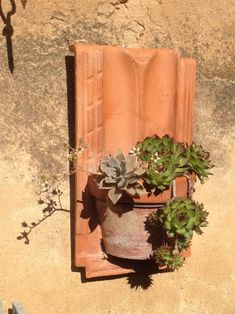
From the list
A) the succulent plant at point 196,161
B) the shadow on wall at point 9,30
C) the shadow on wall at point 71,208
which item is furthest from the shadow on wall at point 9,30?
the succulent plant at point 196,161

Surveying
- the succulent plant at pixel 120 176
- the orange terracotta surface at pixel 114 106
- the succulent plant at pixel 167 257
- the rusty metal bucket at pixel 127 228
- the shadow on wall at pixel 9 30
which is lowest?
the succulent plant at pixel 167 257

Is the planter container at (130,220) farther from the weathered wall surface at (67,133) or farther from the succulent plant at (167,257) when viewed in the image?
the weathered wall surface at (67,133)

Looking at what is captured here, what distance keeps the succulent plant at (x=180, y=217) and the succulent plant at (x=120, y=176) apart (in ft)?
0.29

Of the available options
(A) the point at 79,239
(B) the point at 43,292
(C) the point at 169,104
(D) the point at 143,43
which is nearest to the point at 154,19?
(D) the point at 143,43

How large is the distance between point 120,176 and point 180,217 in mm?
203

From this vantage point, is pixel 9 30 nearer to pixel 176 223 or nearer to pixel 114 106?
pixel 114 106

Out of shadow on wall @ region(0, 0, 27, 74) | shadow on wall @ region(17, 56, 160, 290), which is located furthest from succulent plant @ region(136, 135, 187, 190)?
shadow on wall @ region(0, 0, 27, 74)

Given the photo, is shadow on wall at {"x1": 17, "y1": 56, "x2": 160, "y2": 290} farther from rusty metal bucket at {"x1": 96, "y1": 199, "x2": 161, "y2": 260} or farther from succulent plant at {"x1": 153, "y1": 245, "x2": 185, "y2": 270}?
succulent plant at {"x1": 153, "y1": 245, "x2": 185, "y2": 270}

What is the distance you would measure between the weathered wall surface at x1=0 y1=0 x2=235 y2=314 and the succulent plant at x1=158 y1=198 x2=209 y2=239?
0.35 meters

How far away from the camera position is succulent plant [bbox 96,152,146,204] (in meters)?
1.70

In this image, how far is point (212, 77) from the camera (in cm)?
212

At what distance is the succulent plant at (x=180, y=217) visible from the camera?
1716 mm

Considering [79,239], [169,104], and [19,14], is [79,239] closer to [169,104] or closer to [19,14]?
[169,104]

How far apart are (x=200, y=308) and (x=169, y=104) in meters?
0.75
